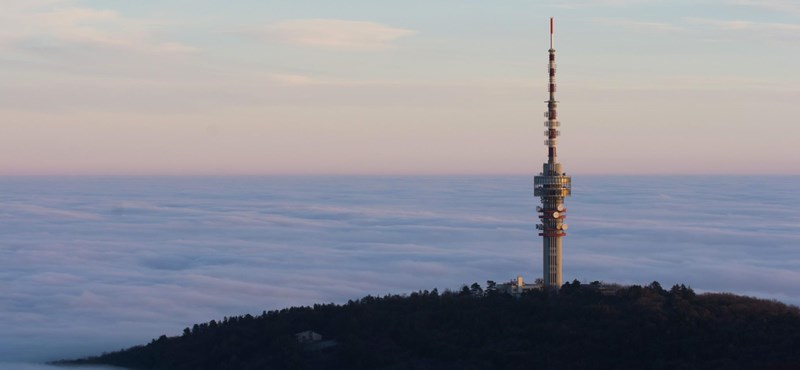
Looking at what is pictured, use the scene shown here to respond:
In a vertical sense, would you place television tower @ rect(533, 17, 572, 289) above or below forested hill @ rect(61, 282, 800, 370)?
above

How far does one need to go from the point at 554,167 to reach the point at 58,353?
150 ft

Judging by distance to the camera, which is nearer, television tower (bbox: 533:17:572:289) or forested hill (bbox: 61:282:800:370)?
forested hill (bbox: 61:282:800:370)

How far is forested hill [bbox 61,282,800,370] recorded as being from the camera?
73750 millimetres

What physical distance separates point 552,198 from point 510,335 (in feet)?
64.7

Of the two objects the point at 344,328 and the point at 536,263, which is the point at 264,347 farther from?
the point at 536,263

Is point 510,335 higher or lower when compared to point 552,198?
lower

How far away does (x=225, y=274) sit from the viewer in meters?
181

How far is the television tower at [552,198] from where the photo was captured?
96438mm

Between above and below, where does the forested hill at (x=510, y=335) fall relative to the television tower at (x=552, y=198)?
below

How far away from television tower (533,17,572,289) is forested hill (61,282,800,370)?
475 cm

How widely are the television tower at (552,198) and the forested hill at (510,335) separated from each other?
4745 mm

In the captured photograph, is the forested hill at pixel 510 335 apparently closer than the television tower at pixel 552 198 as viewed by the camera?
Yes

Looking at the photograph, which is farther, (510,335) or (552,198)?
(552,198)

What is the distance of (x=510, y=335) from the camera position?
80.4 meters
